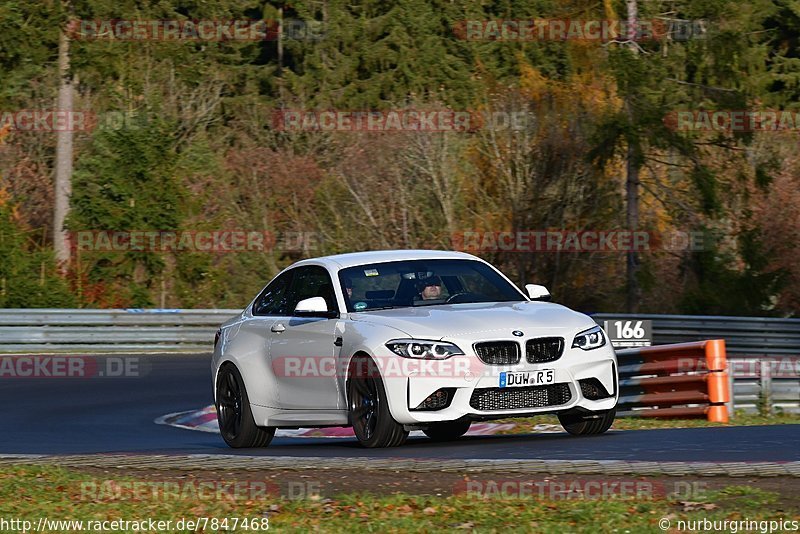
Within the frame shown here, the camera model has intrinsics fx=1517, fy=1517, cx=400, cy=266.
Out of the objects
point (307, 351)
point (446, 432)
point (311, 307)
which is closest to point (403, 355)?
point (311, 307)

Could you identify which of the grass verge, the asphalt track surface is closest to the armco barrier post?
the grass verge

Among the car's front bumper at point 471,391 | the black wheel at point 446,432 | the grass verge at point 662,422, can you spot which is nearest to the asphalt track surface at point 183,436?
the black wheel at point 446,432

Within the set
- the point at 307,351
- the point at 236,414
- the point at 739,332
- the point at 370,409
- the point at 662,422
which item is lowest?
the point at 739,332

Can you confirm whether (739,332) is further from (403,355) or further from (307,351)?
(403,355)

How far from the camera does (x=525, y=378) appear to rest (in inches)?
444

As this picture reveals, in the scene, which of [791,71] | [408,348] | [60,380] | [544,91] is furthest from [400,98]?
[408,348]

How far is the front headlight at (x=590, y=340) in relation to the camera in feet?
38.1

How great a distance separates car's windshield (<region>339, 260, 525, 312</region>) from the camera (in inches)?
484

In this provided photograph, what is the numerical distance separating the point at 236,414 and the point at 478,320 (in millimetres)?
2914

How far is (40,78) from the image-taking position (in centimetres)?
4944

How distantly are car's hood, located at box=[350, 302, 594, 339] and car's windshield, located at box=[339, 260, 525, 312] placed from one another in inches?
9.0

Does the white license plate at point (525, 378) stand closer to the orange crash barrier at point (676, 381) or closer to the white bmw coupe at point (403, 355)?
the white bmw coupe at point (403, 355)

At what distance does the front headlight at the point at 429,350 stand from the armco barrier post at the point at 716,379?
5.11 metres

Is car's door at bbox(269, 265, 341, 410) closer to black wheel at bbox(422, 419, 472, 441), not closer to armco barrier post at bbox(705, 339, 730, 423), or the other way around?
black wheel at bbox(422, 419, 472, 441)
